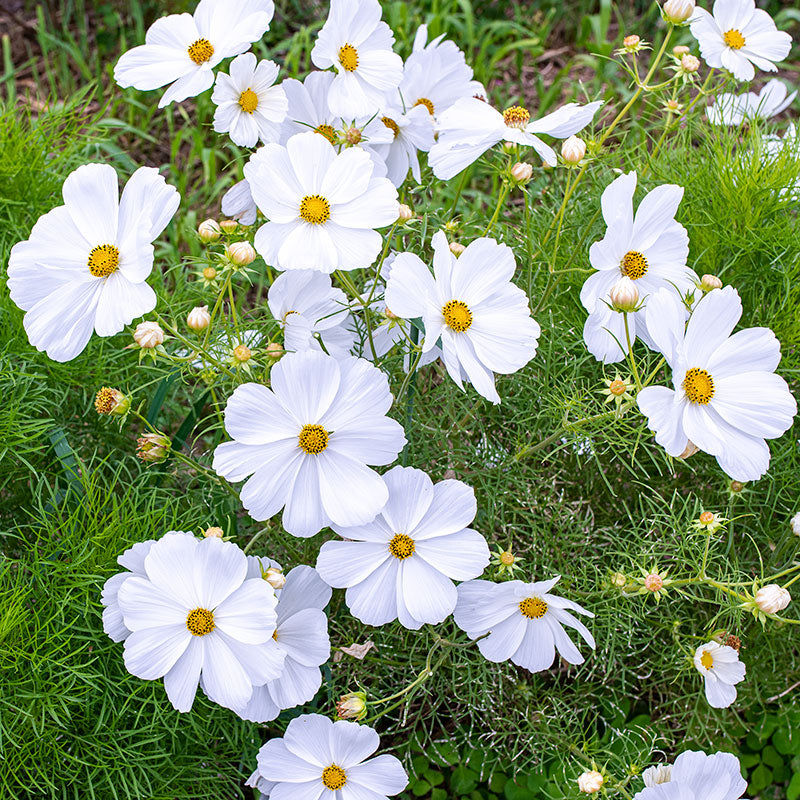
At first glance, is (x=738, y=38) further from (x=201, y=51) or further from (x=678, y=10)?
(x=201, y=51)

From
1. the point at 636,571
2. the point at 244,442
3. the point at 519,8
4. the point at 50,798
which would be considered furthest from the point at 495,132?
the point at 519,8

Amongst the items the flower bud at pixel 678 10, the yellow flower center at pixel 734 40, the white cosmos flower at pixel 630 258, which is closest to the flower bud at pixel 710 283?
the white cosmos flower at pixel 630 258

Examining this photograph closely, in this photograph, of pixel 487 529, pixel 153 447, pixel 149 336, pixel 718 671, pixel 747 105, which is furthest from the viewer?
pixel 747 105

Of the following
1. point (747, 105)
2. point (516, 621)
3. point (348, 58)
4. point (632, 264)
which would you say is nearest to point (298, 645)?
point (516, 621)

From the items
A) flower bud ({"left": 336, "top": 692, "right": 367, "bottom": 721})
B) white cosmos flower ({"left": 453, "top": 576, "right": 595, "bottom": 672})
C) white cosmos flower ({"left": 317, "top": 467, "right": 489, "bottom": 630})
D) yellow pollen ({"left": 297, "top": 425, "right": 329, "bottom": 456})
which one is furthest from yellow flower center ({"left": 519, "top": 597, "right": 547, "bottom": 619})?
yellow pollen ({"left": 297, "top": 425, "right": 329, "bottom": 456})

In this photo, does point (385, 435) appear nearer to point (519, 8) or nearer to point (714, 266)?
point (714, 266)

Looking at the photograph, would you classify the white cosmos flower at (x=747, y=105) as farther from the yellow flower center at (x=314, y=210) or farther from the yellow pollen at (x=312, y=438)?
the yellow pollen at (x=312, y=438)

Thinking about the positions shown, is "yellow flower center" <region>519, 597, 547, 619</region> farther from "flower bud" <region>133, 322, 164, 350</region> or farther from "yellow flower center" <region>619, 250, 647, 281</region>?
"flower bud" <region>133, 322, 164, 350</region>
